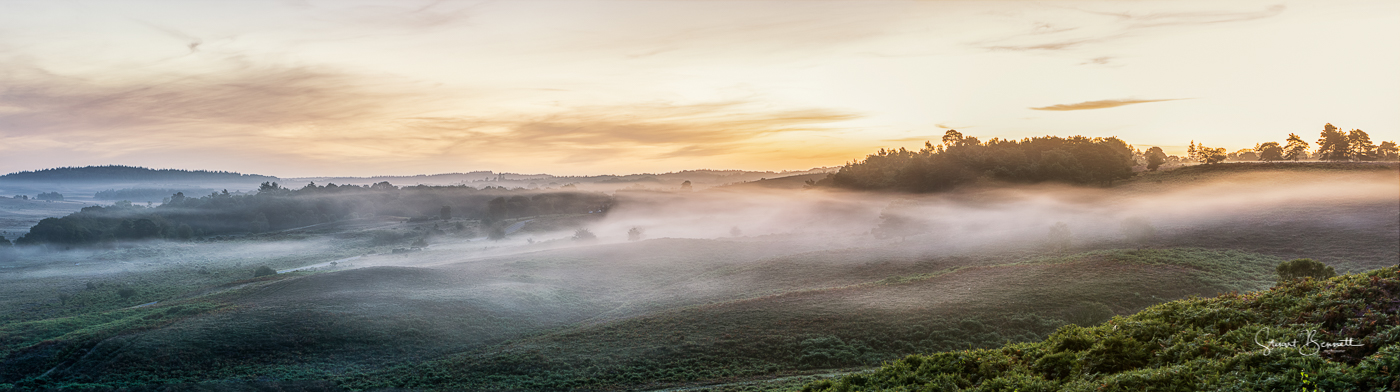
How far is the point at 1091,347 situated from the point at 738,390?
655 inches

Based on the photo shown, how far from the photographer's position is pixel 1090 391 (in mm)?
9773

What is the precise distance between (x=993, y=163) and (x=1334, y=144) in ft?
144

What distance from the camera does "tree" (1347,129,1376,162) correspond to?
8812 centimetres

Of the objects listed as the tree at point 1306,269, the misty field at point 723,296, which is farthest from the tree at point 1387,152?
the tree at point 1306,269

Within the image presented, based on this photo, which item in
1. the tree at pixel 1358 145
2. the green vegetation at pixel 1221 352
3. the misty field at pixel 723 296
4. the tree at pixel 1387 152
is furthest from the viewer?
the tree at pixel 1387 152

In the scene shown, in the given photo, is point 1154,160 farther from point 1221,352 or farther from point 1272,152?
point 1221,352

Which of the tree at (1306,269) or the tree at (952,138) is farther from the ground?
the tree at (952,138)

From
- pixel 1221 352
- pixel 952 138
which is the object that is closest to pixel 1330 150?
pixel 952 138

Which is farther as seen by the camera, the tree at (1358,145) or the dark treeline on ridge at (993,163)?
the dark treeline on ridge at (993,163)

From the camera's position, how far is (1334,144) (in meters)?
89.0

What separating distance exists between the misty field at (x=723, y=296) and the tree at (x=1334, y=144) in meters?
10.3

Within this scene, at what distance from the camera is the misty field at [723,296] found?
110 ft

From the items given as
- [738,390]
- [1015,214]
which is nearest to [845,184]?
[1015,214]

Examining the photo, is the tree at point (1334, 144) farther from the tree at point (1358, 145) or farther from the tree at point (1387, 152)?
the tree at point (1387, 152)
